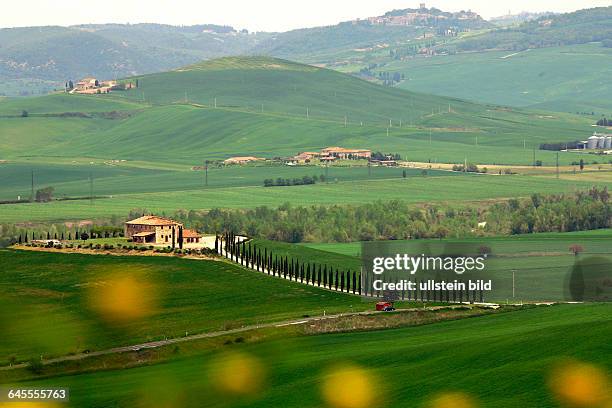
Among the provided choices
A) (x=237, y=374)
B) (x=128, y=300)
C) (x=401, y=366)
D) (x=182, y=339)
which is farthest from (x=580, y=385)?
(x=128, y=300)

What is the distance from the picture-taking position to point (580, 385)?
2854 inches

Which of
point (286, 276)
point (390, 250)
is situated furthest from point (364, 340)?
point (286, 276)

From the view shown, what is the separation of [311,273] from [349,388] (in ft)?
170

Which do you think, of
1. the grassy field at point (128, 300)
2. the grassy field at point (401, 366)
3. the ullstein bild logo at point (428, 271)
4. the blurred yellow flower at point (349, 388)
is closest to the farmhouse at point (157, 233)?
the grassy field at point (128, 300)

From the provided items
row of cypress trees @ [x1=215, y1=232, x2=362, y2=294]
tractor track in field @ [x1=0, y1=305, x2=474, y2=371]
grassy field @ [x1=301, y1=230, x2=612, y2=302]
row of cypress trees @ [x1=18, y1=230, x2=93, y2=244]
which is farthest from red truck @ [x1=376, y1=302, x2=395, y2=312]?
row of cypress trees @ [x1=18, y1=230, x2=93, y2=244]

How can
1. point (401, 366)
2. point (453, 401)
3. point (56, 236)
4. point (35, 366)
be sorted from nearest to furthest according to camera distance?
1. point (453, 401)
2. point (401, 366)
3. point (35, 366)
4. point (56, 236)

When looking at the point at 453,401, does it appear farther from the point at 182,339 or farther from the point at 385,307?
the point at 385,307

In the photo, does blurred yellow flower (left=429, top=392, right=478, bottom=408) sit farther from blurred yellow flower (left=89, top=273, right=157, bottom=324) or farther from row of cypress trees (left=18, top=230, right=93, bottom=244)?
row of cypress trees (left=18, top=230, right=93, bottom=244)

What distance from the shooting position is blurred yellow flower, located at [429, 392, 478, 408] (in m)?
72.2

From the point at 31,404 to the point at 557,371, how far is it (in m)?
26.8

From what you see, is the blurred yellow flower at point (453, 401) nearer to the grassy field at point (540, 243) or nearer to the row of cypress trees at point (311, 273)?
the row of cypress trees at point (311, 273)

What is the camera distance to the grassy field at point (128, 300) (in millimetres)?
101125

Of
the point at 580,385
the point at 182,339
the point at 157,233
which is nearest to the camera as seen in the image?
the point at 580,385

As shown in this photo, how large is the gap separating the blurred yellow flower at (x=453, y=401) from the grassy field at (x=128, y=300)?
29.4 metres
